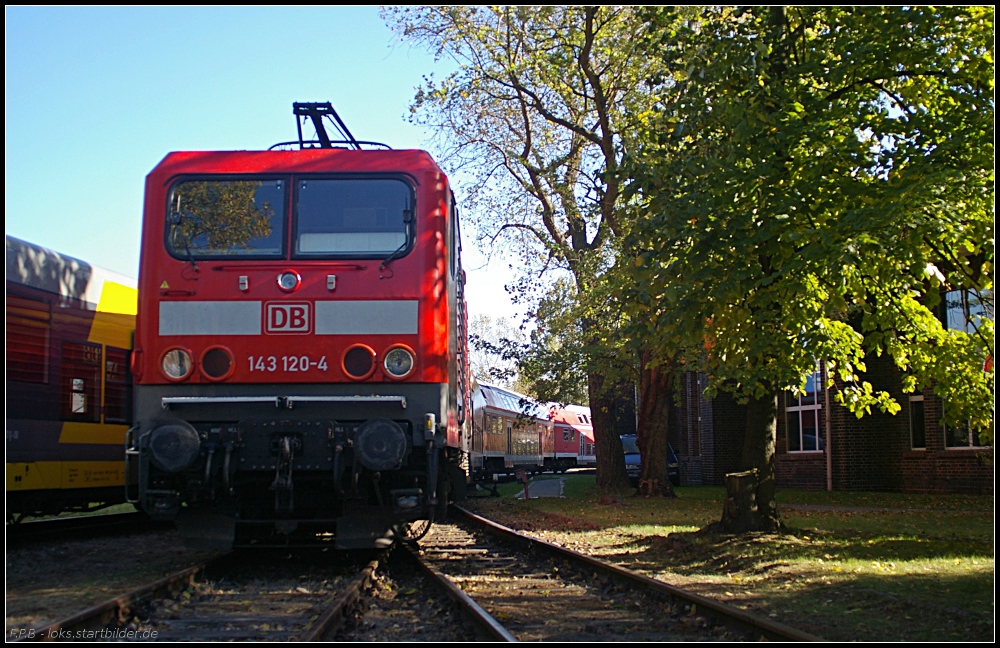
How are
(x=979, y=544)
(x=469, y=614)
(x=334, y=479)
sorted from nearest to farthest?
(x=469, y=614), (x=334, y=479), (x=979, y=544)

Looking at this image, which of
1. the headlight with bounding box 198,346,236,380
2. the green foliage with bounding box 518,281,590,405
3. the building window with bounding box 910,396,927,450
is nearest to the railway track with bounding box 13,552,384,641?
the headlight with bounding box 198,346,236,380

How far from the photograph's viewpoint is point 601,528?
47.3ft

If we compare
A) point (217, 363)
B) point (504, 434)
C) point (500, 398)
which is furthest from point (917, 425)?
point (217, 363)

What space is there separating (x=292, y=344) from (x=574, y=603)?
11.0 feet

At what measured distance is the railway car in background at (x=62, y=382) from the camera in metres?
10.9

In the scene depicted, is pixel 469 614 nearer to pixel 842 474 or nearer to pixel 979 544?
pixel 979 544

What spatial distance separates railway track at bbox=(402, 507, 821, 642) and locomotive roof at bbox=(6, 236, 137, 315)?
5.68m

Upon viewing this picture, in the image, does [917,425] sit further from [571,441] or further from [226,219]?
[571,441]

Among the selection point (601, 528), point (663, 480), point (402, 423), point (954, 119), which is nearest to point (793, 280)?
point (954, 119)

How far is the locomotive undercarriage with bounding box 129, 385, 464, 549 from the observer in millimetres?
8062

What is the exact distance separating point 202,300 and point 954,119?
7.01 m

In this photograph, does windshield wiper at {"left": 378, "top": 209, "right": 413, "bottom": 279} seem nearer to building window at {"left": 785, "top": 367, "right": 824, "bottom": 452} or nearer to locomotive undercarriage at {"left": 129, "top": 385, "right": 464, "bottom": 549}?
locomotive undercarriage at {"left": 129, "top": 385, "right": 464, "bottom": 549}

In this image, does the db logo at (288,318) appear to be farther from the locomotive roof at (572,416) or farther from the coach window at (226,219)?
the locomotive roof at (572,416)

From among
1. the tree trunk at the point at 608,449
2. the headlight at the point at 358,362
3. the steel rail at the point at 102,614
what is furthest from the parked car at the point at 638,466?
the steel rail at the point at 102,614
